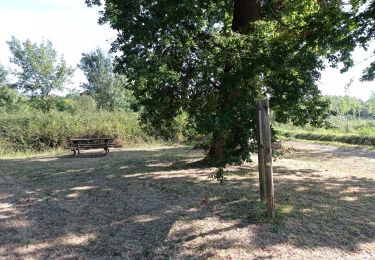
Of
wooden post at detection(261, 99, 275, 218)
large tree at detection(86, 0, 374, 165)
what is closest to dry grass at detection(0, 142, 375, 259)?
wooden post at detection(261, 99, 275, 218)

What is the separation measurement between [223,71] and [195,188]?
277cm

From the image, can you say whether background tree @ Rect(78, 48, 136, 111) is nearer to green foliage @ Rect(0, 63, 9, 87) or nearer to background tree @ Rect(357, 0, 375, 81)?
green foliage @ Rect(0, 63, 9, 87)

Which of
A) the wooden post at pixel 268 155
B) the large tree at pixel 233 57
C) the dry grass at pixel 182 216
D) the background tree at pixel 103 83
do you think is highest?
the background tree at pixel 103 83

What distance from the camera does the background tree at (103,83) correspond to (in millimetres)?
42188

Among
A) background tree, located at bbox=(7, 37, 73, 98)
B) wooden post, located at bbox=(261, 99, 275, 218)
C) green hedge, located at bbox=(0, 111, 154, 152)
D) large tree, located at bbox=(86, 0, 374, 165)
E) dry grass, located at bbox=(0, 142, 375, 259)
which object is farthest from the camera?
background tree, located at bbox=(7, 37, 73, 98)

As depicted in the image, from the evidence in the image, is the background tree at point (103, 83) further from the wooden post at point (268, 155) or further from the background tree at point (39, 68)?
the wooden post at point (268, 155)

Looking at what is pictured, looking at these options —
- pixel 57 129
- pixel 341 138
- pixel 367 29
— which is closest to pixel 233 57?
pixel 367 29

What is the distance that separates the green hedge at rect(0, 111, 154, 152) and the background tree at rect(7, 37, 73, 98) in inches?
839

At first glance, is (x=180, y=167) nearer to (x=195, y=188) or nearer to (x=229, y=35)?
(x=195, y=188)

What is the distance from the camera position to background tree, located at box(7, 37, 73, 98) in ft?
133

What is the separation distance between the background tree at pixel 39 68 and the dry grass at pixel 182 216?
33172mm

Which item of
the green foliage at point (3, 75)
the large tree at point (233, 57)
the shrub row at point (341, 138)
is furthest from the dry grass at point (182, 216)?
the green foliage at point (3, 75)

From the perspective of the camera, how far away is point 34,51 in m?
41.0

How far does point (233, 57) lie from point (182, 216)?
12.5ft
